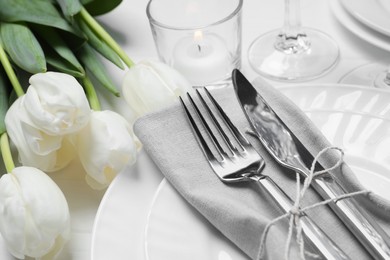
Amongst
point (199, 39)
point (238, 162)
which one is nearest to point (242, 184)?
point (238, 162)

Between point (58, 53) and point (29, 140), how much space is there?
0.17m

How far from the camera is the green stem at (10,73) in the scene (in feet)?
2.20

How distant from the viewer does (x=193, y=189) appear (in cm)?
57

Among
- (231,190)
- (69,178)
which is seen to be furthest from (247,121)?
(69,178)

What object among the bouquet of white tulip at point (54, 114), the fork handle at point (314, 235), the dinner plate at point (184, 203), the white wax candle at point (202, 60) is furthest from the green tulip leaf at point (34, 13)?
the fork handle at point (314, 235)

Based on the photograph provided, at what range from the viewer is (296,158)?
0.59m

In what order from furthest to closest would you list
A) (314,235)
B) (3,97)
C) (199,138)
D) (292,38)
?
1. (292,38)
2. (3,97)
3. (199,138)
4. (314,235)

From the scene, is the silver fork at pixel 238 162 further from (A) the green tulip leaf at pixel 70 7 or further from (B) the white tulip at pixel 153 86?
(A) the green tulip leaf at pixel 70 7

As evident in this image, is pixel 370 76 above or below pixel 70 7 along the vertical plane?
below

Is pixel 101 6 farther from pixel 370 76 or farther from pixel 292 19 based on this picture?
pixel 370 76

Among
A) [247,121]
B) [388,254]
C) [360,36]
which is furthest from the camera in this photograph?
[360,36]

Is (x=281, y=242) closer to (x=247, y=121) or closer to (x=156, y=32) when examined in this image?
(x=247, y=121)

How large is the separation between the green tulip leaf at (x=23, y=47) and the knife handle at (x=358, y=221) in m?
0.33

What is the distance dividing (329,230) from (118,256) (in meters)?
0.17
